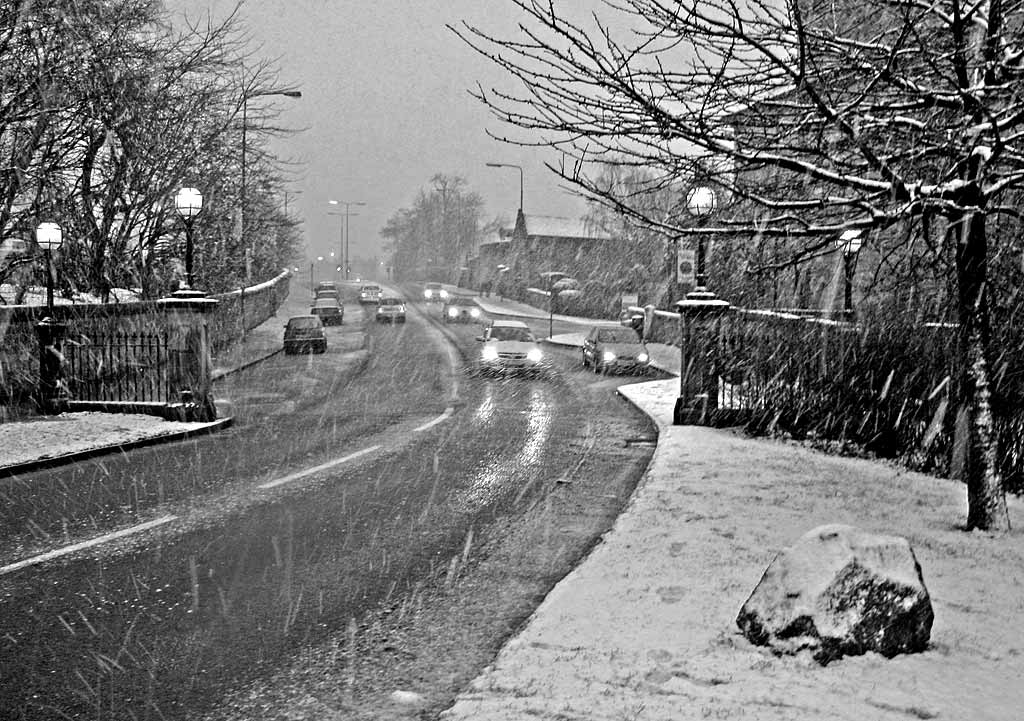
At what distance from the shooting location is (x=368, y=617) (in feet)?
18.0

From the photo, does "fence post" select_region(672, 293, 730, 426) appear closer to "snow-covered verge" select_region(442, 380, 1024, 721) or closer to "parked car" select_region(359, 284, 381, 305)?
"snow-covered verge" select_region(442, 380, 1024, 721)

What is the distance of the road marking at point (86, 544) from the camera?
6.43m

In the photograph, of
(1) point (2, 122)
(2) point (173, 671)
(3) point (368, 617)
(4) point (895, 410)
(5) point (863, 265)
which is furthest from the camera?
(5) point (863, 265)

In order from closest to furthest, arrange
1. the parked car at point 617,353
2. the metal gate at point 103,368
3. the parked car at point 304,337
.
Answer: the metal gate at point 103,368, the parked car at point 617,353, the parked car at point 304,337

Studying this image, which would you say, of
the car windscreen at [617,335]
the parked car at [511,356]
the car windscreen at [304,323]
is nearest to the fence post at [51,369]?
the parked car at [511,356]

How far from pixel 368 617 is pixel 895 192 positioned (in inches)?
179

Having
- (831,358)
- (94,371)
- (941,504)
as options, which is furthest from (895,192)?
(94,371)

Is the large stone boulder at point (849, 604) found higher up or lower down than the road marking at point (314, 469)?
higher up

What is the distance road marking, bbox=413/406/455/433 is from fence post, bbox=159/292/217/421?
3.72m

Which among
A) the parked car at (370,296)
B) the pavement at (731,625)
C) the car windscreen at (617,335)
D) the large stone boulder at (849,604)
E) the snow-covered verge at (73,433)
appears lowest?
the snow-covered verge at (73,433)

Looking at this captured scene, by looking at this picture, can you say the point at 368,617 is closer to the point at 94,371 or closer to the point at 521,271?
the point at 94,371

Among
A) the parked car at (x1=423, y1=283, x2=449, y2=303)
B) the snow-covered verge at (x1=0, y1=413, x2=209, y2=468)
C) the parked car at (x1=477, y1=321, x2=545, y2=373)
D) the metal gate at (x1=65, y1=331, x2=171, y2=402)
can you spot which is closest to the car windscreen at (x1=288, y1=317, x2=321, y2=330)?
the parked car at (x1=477, y1=321, x2=545, y2=373)

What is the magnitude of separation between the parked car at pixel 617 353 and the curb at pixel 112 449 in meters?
12.8

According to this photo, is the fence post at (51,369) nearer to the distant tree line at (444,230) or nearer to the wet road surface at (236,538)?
the wet road surface at (236,538)
